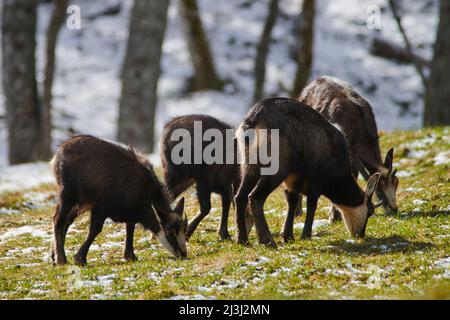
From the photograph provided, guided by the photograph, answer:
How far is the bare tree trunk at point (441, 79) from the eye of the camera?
20578 mm

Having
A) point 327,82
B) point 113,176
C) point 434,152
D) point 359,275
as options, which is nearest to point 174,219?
point 113,176

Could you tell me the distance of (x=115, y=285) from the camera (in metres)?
9.33

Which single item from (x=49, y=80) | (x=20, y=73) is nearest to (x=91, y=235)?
(x=20, y=73)

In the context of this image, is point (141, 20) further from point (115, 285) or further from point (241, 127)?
point (115, 285)

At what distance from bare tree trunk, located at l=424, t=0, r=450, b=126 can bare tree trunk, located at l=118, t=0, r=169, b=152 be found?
721 centimetres

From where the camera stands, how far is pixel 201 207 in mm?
12570

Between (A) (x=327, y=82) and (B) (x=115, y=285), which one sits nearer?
(B) (x=115, y=285)

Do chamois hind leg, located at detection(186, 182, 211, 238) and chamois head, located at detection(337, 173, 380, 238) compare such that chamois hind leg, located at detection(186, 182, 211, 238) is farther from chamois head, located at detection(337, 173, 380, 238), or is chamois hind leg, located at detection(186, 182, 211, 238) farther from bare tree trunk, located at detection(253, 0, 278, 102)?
bare tree trunk, located at detection(253, 0, 278, 102)

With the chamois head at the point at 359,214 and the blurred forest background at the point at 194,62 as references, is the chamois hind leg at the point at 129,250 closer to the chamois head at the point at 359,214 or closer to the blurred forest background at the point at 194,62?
the chamois head at the point at 359,214

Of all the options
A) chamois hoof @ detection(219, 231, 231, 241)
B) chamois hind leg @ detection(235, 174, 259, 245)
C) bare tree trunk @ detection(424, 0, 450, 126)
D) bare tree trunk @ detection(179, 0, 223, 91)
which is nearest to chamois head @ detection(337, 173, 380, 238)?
chamois hind leg @ detection(235, 174, 259, 245)

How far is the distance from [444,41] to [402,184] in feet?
23.5

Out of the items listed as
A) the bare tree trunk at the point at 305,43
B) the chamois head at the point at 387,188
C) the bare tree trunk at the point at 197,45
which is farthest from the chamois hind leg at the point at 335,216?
the bare tree trunk at the point at 197,45

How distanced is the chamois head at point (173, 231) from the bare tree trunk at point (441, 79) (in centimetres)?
1074

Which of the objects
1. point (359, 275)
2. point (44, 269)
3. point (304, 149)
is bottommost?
point (44, 269)
